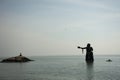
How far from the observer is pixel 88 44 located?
13088cm

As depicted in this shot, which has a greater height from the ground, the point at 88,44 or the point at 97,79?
the point at 88,44

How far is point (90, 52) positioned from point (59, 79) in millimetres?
80975

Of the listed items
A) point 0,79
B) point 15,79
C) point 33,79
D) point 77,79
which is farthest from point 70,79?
point 0,79

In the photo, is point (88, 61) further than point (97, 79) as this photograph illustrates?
Yes

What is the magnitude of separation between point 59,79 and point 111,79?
44.0 feet

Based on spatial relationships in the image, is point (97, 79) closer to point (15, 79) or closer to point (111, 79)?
point (111, 79)

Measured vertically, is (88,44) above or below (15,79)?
above

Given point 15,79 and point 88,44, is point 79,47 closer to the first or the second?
point 88,44

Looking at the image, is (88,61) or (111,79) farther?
(88,61)

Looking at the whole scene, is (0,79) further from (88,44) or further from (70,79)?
(88,44)

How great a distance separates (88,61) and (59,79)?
84.8m

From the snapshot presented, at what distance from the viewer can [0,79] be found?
52406 mm

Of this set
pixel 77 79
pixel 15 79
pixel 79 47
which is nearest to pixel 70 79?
pixel 77 79

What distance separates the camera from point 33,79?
52.7 meters
